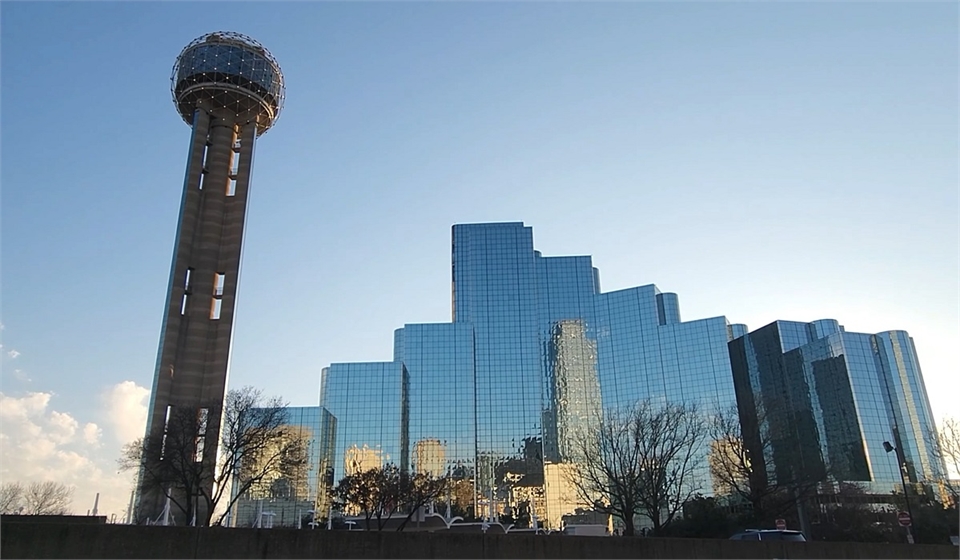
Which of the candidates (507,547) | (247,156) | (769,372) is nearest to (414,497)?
(247,156)

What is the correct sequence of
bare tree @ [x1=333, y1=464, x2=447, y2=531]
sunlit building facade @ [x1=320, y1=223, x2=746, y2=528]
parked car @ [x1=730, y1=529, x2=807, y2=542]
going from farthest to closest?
1. sunlit building facade @ [x1=320, y1=223, x2=746, y2=528]
2. bare tree @ [x1=333, y1=464, x2=447, y2=531]
3. parked car @ [x1=730, y1=529, x2=807, y2=542]

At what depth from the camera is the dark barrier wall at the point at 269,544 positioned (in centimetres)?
2042

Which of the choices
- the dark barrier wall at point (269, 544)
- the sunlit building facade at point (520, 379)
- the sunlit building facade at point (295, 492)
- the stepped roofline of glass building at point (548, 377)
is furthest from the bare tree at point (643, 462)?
the sunlit building facade at point (295, 492)

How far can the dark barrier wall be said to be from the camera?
20422 mm

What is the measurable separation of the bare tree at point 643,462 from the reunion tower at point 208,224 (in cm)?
3970

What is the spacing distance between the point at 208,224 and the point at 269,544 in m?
73.7

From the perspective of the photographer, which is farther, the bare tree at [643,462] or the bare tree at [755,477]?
the bare tree at [755,477]

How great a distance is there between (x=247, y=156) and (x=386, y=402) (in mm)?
73549

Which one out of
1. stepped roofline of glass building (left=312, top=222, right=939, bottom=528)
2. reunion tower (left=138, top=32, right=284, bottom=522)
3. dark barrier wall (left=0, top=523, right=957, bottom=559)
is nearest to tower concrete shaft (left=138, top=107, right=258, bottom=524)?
reunion tower (left=138, top=32, right=284, bottom=522)

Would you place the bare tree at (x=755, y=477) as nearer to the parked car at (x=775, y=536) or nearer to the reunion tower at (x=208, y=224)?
the parked car at (x=775, y=536)

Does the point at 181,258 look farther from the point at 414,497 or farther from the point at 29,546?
the point at 29,546

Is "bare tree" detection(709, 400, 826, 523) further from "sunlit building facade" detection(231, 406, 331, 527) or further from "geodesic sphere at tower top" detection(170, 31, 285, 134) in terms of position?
"sunlit building facade" detection(231, 406, 331, 527)

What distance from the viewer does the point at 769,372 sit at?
13850cm

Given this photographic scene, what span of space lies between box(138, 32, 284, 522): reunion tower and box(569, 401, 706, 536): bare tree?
39.7 meters
